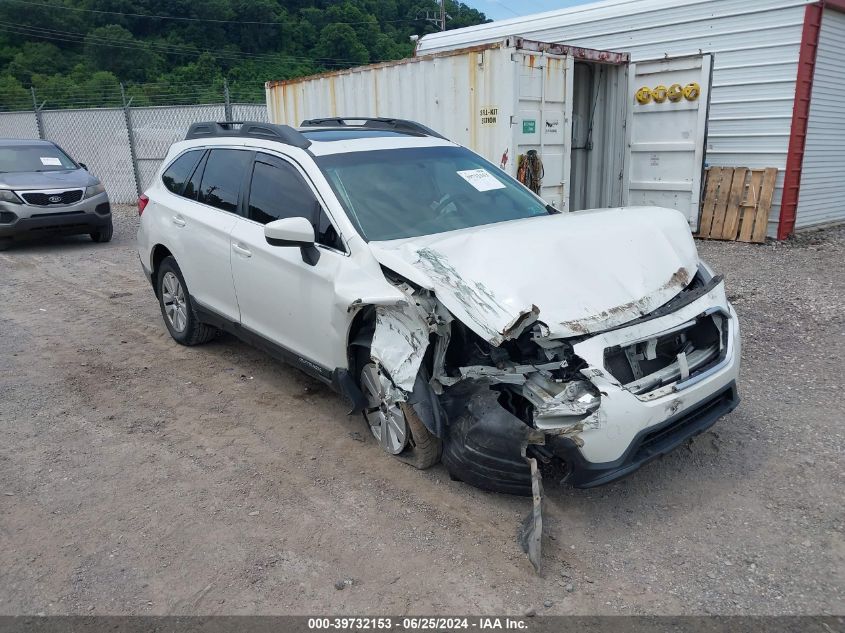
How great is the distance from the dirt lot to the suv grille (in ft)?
19.7

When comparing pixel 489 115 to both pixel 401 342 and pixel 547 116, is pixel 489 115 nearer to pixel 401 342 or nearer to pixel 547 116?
pixel 547 116

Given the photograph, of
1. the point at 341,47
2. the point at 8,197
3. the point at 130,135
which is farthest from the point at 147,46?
the point at 8,197

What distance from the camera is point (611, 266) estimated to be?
3.44m

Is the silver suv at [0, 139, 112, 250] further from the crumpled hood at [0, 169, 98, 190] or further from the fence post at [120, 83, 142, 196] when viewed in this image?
the fence post at [120, 83, 142, 196]

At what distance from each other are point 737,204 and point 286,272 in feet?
26.6

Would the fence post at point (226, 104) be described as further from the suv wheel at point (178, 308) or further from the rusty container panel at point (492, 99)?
the suv wheel at point (178, 308)

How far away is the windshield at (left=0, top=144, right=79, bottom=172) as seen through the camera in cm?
1083

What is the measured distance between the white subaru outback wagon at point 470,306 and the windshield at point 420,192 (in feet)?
0.05

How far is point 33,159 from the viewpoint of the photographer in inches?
436

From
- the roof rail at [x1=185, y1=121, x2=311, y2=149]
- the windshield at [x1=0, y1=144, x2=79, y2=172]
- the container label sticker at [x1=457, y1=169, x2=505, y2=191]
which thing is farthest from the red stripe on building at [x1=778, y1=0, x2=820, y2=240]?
the windshield at [x1=0, y1=144, x2=79, y2=172]

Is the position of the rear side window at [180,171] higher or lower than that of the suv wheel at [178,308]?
higher

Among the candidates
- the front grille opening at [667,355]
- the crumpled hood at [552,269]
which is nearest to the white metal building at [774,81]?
the crumpled hood at [552,269]

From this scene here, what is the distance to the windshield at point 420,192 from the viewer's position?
3.98 metres

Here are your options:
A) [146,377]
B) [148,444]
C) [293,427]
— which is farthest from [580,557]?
[146,377]
